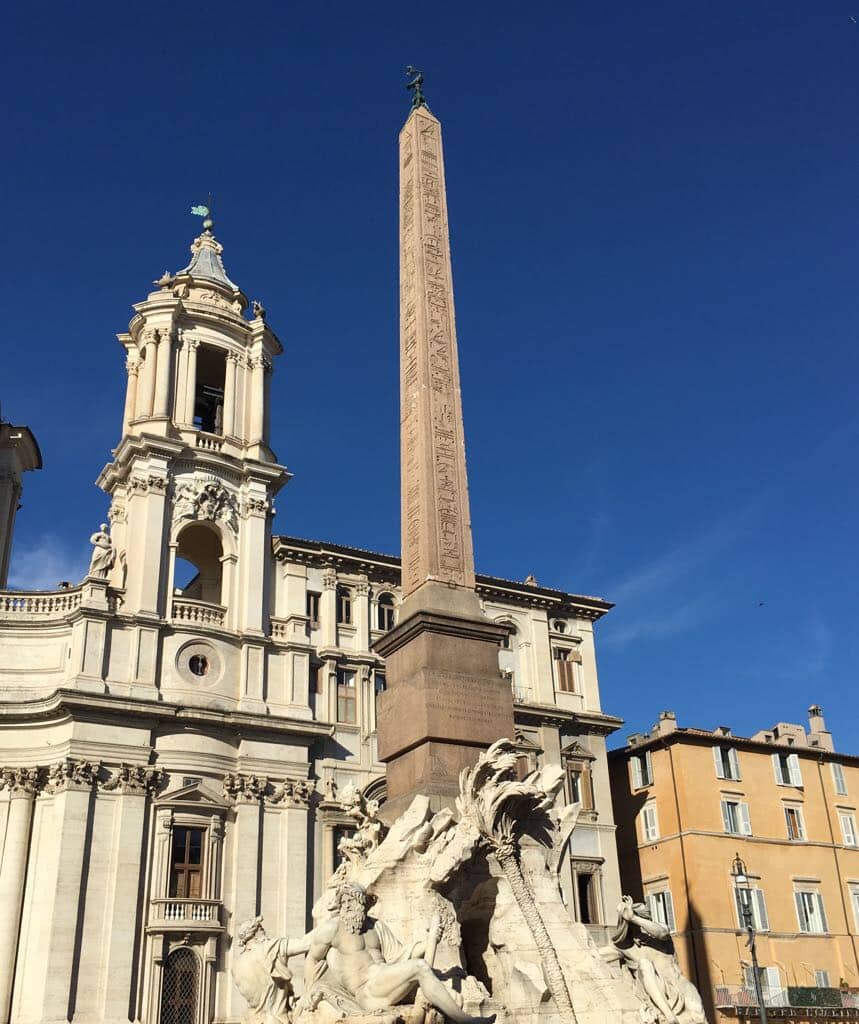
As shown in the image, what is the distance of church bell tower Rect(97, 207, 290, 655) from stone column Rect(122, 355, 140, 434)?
45 millimetres

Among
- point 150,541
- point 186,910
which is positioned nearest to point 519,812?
point 186,910

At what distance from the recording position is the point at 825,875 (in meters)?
35.6

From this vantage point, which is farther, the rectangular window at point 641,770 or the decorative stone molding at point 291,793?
the rectangular window at point 641,770

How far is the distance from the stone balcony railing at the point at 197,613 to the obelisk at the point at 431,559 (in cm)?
1492

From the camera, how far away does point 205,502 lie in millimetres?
31750

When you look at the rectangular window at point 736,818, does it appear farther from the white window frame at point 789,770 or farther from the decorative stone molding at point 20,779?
the decorative stone molding at point 20,779

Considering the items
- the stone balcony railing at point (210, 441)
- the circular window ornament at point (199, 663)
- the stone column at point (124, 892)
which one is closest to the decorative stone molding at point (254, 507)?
the stone balcony railing at point (210, 441)

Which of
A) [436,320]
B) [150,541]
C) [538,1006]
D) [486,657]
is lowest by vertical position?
[538,1006]

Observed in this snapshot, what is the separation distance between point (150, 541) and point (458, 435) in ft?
52.7

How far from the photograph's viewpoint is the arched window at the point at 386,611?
3328 centimetres

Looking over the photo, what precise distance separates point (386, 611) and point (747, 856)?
43.8 ft

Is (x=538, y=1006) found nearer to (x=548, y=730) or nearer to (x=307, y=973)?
(x=307, y=973)

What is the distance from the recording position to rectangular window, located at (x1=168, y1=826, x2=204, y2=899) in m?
27.1

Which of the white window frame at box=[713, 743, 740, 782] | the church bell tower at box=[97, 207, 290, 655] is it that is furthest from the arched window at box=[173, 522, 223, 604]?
the white window frame at box=[713, 743, 740, 782]
